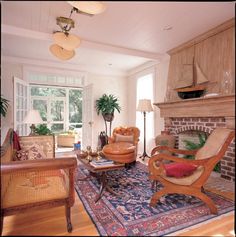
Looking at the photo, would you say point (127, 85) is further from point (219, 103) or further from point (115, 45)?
point (219, 103)

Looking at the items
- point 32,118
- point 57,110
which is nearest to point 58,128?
point 57,110

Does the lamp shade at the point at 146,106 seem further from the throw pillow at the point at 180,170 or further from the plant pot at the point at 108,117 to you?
the throw pillow at the point at 180,170

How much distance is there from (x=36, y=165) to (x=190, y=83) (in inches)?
103

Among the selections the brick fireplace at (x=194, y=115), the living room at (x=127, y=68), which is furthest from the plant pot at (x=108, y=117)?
the brick fireplace at (x=194, y=115)

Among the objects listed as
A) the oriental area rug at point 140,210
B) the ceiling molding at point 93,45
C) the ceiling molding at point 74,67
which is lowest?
the oriental area rug at point 140,210

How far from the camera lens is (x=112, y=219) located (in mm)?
1631

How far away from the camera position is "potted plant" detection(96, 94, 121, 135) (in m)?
4.99

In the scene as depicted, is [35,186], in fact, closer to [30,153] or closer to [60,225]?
[60,225]

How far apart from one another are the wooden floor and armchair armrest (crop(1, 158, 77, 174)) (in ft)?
1.07

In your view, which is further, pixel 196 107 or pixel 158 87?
pixel 158 87

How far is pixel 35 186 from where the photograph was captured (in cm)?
152

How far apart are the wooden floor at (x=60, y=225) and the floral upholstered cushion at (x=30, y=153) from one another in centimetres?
77

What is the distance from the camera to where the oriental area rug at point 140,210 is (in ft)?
4.88

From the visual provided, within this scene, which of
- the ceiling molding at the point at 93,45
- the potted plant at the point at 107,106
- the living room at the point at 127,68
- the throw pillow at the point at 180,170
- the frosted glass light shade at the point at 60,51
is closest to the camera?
the living room at the point at 127,68
